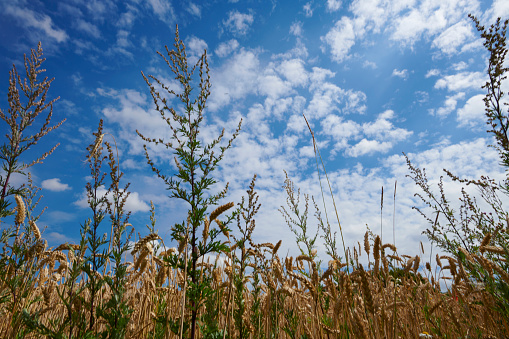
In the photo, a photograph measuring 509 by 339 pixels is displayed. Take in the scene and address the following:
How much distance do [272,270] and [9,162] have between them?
151 inches

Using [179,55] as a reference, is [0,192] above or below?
below

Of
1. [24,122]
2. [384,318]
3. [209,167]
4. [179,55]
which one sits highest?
[179,55]

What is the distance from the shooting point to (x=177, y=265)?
259cm

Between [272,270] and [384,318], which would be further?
[272,270]

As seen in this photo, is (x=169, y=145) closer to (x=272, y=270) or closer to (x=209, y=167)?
(x=209, y=167)

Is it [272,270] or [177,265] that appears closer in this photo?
[177,265]

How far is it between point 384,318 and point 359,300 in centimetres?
74

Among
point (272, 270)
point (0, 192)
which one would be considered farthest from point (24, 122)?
point (272, 270)

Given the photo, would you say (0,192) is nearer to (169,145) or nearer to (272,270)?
(169,145)

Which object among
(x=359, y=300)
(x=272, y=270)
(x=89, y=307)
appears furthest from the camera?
(x=272, y=270)

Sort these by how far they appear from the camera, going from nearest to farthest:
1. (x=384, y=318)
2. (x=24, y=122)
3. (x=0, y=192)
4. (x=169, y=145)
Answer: (x=384, y=318) → (x=169, y=145) → (x=0, y=192) → (x=24, y=122)

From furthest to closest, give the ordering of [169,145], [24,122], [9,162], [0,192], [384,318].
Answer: [24,122], [9,162], [0,192], [169,145], [384,318]

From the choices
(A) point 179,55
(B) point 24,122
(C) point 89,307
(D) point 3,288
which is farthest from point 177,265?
(B) point 24,122

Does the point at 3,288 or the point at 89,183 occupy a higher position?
the point at 89,183
